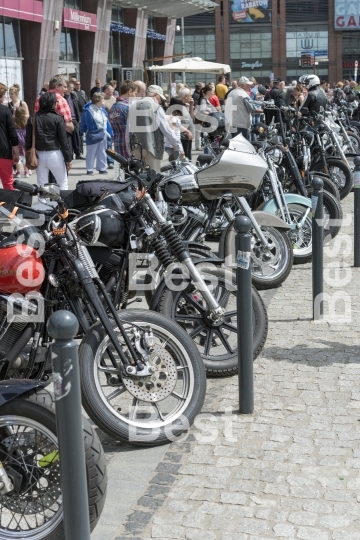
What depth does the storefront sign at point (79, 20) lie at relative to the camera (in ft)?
108

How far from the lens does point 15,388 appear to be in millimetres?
3404

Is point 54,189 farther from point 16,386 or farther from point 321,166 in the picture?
point 321,166

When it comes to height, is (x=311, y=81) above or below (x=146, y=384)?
above

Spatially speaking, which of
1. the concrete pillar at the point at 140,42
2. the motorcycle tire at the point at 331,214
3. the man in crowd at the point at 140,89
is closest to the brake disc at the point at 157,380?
the motorcycle tire at the point at 331,214

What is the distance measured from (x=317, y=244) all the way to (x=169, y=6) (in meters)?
39.9

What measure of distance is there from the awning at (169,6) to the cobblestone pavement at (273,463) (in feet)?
116

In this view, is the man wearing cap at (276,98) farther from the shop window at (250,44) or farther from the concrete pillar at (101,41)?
the shop window at (250,44)

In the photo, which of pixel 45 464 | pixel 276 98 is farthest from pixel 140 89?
pixel 45 464

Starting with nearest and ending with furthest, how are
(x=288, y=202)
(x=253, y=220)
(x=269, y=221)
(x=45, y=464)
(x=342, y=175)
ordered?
(x=45, y=464)
(x=253, y=220)
(x=269, y=221)
(x=288, y=202)
(x=342, y=175)

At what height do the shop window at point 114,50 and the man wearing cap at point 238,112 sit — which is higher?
the shop window at point 114,50

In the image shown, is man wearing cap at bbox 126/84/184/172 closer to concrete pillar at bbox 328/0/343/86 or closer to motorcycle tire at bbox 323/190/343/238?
motorcycle tire at bbox 323/190/343/238

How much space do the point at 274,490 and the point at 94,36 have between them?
33584mm

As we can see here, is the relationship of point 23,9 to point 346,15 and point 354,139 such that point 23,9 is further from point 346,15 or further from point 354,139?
point 346,15

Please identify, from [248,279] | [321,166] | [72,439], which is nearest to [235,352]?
[248,279]
